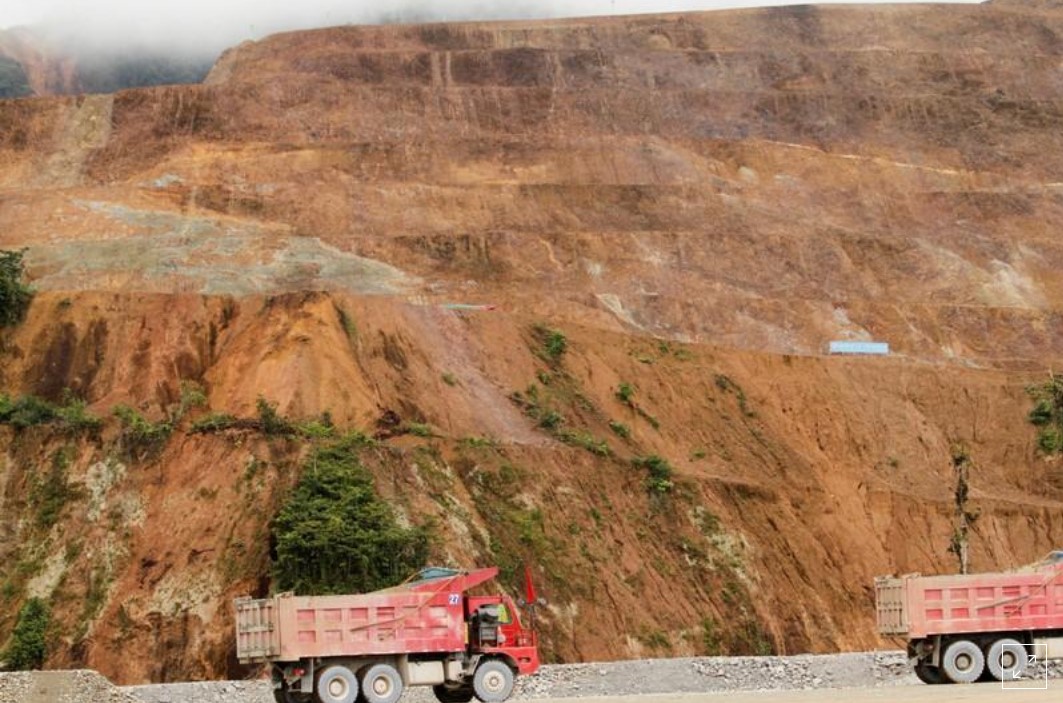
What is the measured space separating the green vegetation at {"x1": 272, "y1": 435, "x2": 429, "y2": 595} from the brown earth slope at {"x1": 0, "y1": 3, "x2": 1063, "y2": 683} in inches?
40.3

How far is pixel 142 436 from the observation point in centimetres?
4975

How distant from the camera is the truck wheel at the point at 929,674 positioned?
125ft

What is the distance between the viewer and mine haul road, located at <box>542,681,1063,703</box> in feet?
106

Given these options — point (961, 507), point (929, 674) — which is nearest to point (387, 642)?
point (929, 674)

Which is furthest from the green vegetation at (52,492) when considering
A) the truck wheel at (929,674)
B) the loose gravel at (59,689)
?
the truck wheel at (929,674)

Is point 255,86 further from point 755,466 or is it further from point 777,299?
point 755,466

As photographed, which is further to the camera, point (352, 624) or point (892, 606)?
point (892, 606)

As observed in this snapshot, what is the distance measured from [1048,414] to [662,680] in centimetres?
3090

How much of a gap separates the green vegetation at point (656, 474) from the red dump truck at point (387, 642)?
64.7 feet

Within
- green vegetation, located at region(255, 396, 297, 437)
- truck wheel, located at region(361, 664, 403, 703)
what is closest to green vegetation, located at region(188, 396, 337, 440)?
green vegetation, located at region(255, 396, 297, 437)

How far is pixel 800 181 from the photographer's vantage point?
8275 cm

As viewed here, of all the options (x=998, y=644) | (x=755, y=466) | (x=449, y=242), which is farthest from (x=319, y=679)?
(x=449, y=242)

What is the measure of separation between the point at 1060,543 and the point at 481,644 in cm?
3028

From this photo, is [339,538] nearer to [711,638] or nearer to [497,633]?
[497,633]
